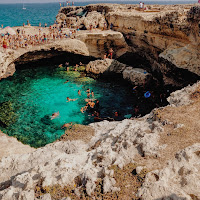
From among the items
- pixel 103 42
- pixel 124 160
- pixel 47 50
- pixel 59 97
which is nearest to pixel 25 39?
pixel 47 50

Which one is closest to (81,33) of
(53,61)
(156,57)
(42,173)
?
(53,61)

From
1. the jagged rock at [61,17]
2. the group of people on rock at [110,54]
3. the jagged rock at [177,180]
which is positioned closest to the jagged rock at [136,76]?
the group of people on rock at [110,54]

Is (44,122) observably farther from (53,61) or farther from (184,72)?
(53,61)

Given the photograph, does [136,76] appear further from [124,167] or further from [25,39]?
[124,167]

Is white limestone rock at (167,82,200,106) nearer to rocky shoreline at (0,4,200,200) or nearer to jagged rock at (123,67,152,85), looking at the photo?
rocky shoreline at (0,4,200,200)

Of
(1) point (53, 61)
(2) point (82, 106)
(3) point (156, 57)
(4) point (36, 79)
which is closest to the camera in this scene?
(2) point (82, 106)
